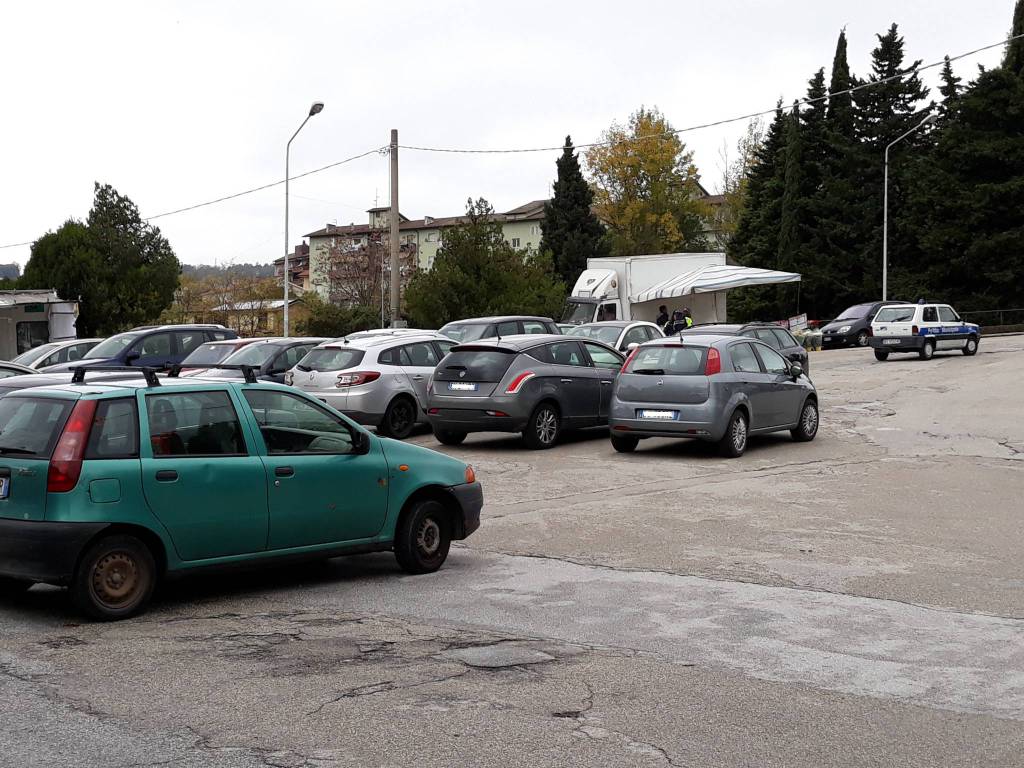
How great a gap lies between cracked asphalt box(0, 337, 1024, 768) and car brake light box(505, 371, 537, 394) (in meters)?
4.29

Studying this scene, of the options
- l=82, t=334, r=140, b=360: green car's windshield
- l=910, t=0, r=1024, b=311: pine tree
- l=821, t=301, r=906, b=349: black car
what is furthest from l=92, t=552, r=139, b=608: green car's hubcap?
l=910, t=0, r=1024, b=311: pine tree

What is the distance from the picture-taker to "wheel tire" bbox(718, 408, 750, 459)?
653 inches

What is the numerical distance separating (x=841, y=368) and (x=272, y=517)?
91.0ft

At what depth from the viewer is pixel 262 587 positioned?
8688mm

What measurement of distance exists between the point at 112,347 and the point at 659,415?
40.4 ft

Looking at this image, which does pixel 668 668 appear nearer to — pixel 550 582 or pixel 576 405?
pixel 550 582

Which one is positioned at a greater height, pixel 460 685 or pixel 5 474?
pixel 5 474

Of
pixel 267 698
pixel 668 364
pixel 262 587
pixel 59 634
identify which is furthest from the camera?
pixel 668 364

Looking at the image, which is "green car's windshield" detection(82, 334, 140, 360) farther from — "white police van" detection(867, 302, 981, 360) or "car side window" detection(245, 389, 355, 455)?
"white police van" detection(867, 302, 981, 360)

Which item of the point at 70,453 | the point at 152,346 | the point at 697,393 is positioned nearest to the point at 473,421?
the point at 697,393

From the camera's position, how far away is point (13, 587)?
8.50 metres

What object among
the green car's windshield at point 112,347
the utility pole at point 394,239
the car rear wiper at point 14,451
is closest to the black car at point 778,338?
the green car's windshield at point 112,347

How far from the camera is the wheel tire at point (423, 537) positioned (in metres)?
9.10

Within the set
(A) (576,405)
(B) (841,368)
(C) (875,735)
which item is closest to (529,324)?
(A) (576,405)
